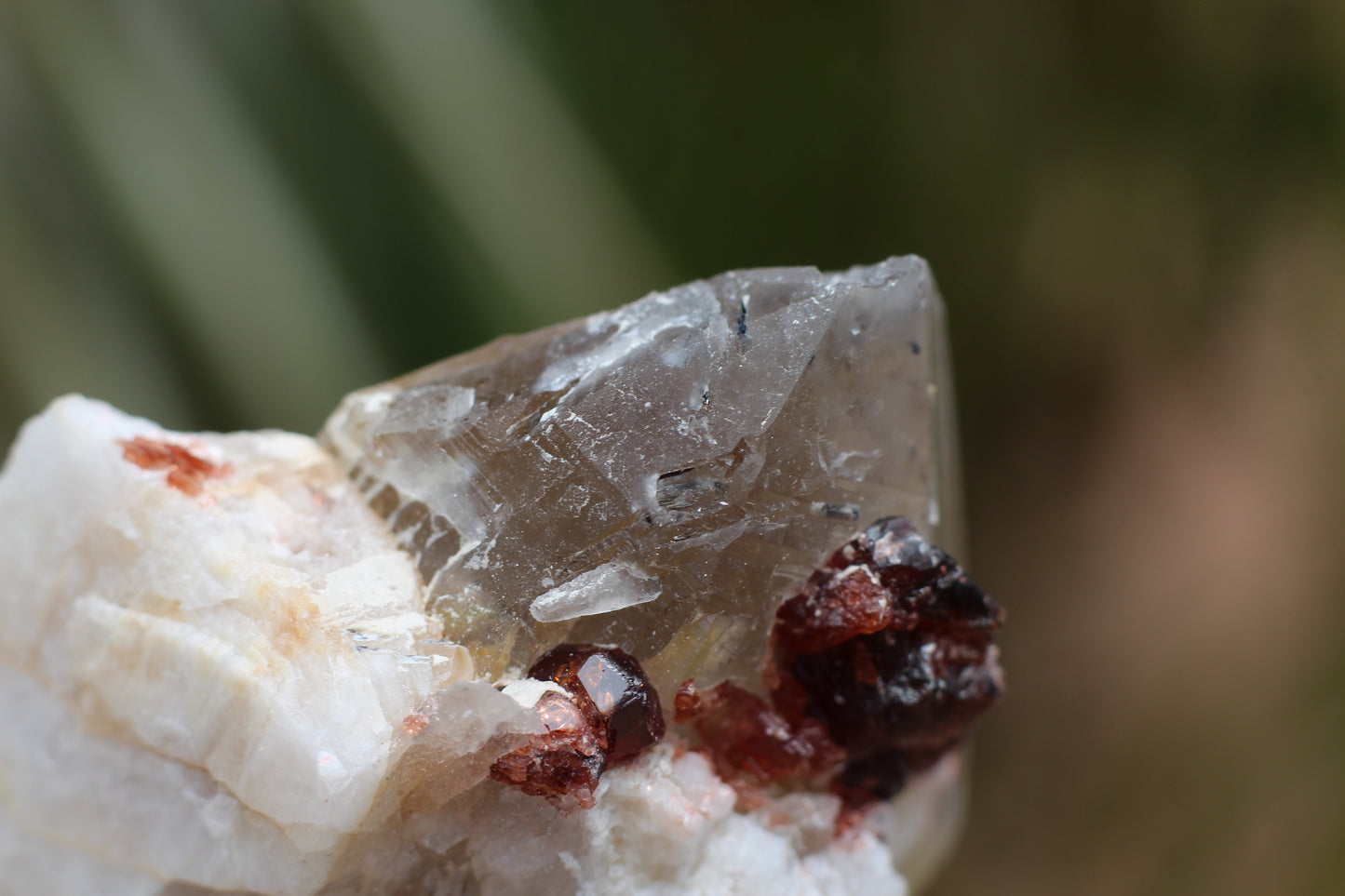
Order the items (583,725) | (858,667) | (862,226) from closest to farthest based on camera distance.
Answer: (583,725) → (858,667) → (862,226)

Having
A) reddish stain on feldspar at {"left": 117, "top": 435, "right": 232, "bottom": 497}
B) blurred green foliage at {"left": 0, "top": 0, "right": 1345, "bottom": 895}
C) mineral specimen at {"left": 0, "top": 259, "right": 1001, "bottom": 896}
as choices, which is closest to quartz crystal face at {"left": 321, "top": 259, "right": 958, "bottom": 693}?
mineral specimen at {"left": 0, "top": 259, "right": 1001, "bottom": 896}

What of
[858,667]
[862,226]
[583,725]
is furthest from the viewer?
[862,226]

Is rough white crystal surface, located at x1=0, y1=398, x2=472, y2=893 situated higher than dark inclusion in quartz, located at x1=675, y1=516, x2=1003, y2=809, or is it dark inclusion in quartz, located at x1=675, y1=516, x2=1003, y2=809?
rough white crystal surface, located at x1=0, y1=398, x2=472, y2=893

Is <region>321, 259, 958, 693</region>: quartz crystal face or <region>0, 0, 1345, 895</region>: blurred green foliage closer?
<region>321, 259, 958, 693</region>: quartz crystal face

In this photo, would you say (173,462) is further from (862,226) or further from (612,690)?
(862,226)

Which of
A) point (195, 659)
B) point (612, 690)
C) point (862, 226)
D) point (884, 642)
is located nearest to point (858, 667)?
point (884, 642)

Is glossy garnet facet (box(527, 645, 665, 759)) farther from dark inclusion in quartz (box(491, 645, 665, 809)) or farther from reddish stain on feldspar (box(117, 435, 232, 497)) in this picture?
reddish stain on feldspar (box(117, 435, 232, 497))

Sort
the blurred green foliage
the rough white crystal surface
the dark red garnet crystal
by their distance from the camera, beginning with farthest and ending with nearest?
the blurred green foliage
the dark red garnet crystal
the rough white crystal surface

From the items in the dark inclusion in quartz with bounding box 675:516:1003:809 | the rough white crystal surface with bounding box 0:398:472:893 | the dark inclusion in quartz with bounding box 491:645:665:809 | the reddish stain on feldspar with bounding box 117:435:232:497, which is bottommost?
the dark inclusion in quartz with bounding box 675:516:1003:809
